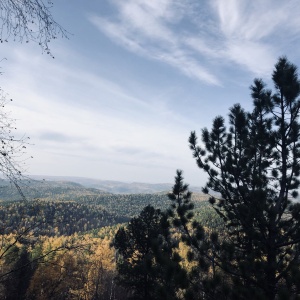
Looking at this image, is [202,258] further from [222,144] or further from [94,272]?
[94,272]

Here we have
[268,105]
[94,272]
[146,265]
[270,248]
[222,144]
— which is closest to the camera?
[146,265]

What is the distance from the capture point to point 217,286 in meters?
7.25

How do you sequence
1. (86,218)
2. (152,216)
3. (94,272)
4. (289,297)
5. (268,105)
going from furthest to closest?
(86,218) → (94,272) → (152,216) → (268,105) → (289,297)

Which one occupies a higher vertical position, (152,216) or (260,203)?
(260,203)

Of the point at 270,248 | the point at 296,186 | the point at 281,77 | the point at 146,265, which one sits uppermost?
the point at 281,77

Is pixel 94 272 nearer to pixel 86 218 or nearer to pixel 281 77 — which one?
pixel 281 77

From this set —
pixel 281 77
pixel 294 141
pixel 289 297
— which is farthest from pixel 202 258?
pixel 281 77

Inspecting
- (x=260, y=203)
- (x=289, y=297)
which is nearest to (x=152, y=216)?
(x=260, y=203)

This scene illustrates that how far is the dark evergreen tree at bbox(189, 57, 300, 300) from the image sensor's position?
712cm

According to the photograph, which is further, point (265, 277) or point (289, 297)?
point (265, 277)

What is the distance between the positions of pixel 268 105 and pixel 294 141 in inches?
53.7

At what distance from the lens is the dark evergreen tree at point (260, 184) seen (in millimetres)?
7125

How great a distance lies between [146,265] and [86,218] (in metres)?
200

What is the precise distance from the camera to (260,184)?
23.9 ft
